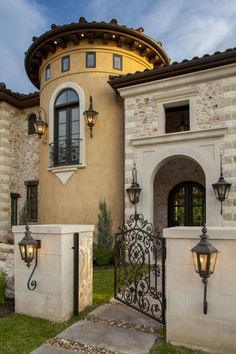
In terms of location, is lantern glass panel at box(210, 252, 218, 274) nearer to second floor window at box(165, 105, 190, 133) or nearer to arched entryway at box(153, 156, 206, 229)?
arched entryway at box(153, 156, 206, 229)

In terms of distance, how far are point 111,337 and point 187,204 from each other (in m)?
6.93

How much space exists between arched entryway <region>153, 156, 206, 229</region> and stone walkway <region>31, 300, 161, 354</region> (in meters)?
5.86

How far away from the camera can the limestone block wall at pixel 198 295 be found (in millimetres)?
3572

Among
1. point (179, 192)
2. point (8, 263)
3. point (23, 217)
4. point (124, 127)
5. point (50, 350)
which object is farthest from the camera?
point (23, 217)

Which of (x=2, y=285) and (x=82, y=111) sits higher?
(x=82, y=111)

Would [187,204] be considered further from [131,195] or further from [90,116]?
[90,116]

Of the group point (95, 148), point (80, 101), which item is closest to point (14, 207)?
point (95, 148)

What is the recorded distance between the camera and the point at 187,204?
10.3 m

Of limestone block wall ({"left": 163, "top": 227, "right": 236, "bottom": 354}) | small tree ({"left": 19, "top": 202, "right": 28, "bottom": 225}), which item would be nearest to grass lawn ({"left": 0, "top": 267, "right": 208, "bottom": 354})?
limestone block wall ({"left": 163, "top": 227, "right": 236, "bottom": 354})

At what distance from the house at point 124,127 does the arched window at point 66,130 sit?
1.5 inches

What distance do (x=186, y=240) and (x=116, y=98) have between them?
7380 millimetres

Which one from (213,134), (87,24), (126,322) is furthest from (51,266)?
(87,24)

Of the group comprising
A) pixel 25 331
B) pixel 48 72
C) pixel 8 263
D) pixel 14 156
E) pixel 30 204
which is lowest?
pixel 25 331

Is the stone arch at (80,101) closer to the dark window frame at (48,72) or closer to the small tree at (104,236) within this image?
the dark window frame at (48,72)
